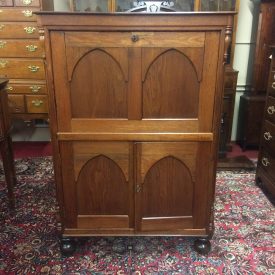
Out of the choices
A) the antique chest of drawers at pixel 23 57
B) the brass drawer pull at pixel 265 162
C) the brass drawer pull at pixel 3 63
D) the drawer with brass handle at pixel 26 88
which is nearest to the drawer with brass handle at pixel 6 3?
the antique chest of drawers at pixel 23 57

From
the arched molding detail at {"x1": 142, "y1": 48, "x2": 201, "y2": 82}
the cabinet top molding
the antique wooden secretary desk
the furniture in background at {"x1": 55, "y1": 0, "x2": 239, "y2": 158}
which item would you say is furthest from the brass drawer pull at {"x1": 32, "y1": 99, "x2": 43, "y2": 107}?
the arched molding detail at {"x1": 142, "y1": 48, "x2": 201, "y2": 82}

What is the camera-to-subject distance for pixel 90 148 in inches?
59.6

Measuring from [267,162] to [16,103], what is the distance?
2.50 metres

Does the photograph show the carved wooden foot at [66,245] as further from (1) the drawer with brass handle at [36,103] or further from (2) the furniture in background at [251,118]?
(2) the furniture in background at [251,118]

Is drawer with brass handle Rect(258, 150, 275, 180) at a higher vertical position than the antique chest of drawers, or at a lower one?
lower

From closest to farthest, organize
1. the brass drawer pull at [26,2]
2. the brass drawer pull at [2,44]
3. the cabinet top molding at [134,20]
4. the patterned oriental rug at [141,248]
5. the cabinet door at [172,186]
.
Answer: the cabinet top molding at [134,20] < the cabinet door at [172,186] < the patterned oriental rug at [141,248] < the brass drawer pull at [26,2] < the brass drawer pull at [2,44]

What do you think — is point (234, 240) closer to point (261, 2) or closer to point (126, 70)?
point (126, 70)

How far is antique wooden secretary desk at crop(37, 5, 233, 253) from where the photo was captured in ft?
4.38

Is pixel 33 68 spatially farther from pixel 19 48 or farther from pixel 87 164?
pixel 87 164

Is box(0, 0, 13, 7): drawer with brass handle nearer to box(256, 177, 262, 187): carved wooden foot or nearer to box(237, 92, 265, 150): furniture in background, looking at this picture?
box(237, 92, 265, 150): furniture in background

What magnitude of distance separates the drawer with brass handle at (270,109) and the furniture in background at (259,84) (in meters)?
0.82

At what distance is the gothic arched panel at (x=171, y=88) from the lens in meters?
1.40

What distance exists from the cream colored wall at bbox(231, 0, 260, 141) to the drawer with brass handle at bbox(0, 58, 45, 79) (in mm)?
2190

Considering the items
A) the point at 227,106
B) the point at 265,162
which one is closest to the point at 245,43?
the point at 227,106
